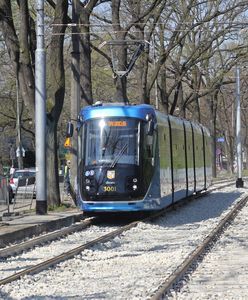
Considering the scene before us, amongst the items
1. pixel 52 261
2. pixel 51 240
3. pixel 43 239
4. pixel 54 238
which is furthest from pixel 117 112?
pixel 52 261

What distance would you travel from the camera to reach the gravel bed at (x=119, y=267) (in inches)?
368

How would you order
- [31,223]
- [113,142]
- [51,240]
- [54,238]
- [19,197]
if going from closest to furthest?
[51,240] → [54,238] → [31,223] → [113,142] → [19,197]

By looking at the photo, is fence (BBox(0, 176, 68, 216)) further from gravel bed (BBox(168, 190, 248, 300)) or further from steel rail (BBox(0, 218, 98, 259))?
gravel bed (BBox(168, 190, 248, 300))

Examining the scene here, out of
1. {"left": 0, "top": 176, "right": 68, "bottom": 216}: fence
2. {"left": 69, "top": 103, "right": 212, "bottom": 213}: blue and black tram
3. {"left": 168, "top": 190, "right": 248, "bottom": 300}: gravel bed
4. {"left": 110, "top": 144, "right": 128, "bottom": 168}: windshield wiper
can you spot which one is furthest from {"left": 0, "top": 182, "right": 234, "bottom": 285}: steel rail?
{"left": 0, "top": 176, "right": 68, "bottom": 216}: fence

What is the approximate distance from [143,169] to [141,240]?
3392mm

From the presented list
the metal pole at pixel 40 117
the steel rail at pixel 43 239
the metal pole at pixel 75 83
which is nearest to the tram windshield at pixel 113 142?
the steel rail at pixel 43 239

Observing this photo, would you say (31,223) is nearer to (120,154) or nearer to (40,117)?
(120,154)

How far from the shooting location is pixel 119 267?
11555mm

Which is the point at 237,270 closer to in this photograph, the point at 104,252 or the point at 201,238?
the point at 104,252

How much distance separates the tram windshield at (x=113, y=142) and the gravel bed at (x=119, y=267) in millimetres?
1952

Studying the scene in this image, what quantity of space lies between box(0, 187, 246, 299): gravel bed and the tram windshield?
1.95 metres

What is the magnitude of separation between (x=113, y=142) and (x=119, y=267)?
732 centimetres

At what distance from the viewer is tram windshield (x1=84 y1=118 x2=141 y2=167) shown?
60.8ft

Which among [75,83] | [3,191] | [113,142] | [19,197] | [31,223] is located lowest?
[31,223]
